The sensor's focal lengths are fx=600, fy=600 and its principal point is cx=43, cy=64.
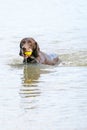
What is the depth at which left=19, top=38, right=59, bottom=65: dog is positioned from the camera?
12.8m

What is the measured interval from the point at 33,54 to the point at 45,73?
1025mm

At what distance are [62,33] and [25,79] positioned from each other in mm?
6935

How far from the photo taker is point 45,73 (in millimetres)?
12234

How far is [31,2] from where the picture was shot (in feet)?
84.5

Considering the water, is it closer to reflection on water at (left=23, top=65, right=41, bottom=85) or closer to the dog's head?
reflection on water at (left=23, top=65, right=41, bottom=85)

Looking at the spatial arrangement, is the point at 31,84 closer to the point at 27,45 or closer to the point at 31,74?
the point at 31,74

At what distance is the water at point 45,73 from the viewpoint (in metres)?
8.18

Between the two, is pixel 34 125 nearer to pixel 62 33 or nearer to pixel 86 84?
pixel 86 84

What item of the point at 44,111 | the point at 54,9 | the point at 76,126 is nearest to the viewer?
the point at 76,126

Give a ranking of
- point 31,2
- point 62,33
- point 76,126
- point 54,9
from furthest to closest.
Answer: point 31,2
point 54,9
point 62,33
point 76,126

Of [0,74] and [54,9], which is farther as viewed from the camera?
[54,9]

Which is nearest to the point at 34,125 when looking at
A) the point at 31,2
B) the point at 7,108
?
the point at 7,108

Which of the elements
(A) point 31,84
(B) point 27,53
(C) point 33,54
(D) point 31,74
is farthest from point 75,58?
(A) point 31,84

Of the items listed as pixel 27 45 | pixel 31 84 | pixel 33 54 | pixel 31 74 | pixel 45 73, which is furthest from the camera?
pixel 33 54
